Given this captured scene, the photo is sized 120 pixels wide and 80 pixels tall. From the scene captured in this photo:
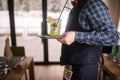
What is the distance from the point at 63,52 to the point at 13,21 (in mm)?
3340

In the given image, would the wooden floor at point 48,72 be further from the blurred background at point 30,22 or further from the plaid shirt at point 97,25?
the plaid shirt at point 97,25

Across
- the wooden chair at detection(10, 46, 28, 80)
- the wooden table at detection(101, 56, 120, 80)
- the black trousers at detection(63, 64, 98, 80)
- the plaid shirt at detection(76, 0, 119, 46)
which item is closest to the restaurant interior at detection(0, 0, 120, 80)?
the wooden chair at detection(10, 46, 28, 80)

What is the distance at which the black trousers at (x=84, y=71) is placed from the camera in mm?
1209

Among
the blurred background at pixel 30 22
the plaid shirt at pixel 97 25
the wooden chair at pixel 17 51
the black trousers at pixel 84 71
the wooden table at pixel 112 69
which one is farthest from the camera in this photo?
the blurred background at pixel 30 22

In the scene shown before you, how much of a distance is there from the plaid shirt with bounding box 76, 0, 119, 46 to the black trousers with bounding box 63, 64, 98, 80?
211 millimetres

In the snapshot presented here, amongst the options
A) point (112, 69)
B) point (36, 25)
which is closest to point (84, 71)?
point (112, 69)

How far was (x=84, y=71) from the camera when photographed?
47.8 inches

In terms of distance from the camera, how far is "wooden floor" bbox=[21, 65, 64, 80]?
379 cm

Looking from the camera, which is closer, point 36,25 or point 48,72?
point 48,72

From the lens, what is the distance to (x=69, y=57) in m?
1.21

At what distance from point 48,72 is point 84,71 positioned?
2.94 metres

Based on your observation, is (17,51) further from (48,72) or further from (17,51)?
(48,72)

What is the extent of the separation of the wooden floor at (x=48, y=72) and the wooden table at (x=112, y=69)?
1.37 m

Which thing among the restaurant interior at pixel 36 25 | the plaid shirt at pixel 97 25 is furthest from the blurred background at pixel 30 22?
the plaid shirt at pixel 97 25
